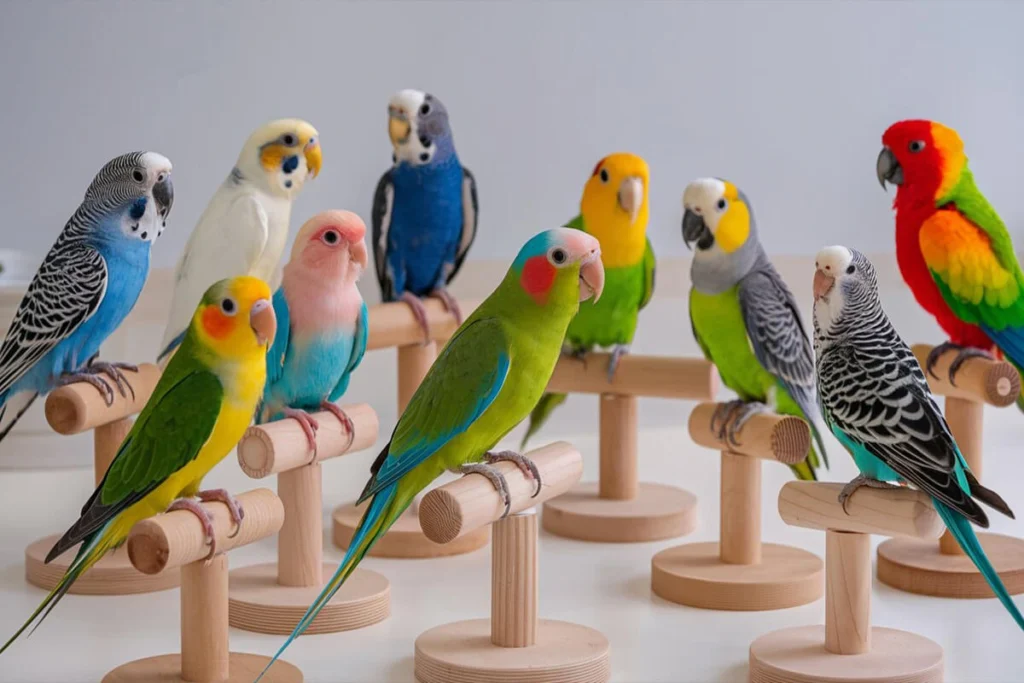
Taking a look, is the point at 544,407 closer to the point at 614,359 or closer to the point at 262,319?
the point at 614,359

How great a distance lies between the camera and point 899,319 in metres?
3.82

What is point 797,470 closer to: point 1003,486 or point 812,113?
point 1003,486

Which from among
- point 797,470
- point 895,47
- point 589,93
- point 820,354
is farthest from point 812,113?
point 820,354

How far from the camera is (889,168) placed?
2.38 metres

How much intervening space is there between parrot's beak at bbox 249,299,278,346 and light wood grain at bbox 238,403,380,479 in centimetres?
30

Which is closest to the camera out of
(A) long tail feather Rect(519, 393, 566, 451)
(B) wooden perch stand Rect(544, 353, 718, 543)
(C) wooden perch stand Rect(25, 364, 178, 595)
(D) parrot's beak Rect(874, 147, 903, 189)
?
(C) wooden perch stand Rect(25, 364, 178, 595)

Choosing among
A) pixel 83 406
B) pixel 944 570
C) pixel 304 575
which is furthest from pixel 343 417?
pixel 944 570

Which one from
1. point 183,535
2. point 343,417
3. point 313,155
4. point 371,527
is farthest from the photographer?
point 313,155

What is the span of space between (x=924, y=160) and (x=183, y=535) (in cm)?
149

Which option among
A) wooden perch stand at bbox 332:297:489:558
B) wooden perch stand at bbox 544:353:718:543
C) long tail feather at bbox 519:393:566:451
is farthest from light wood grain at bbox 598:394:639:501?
wooden perch stand at bbox 332:297:489:558

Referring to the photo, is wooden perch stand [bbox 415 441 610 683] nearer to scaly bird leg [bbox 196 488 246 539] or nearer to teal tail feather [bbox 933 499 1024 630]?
scaly bird leg [bbox 196 488 246 539]

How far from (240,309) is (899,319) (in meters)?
2.67

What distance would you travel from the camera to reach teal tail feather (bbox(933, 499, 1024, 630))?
160 centimetres

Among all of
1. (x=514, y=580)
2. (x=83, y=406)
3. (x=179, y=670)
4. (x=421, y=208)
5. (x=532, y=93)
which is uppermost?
(x=532, y=93)
